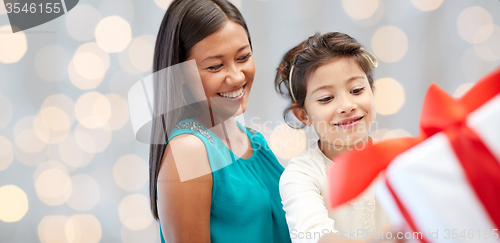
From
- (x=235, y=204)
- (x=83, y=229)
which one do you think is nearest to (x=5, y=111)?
(x=83, y=229)

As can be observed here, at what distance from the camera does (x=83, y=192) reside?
3.74 feet

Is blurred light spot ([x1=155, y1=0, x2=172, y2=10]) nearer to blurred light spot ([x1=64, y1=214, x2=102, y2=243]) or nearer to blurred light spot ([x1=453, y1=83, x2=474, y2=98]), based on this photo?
blurred light spot ([x1=64, y1=214, x2=102, y2=243])

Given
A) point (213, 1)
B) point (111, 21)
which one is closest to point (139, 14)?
point (111, 21)

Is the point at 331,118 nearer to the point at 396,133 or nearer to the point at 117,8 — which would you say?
the point at 396,133

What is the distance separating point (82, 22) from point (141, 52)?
0.20m

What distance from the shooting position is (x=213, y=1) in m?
0.85

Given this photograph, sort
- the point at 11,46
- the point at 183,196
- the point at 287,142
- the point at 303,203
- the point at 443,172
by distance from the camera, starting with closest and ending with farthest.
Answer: the point at 443,172 → the point at 303,203 → the point at 183,196 → the point at 11,46 → the point at 287,142

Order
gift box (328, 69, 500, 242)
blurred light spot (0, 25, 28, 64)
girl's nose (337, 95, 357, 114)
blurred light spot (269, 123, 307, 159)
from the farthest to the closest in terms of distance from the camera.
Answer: blurred light spot (269, 123, 307, 159) < blurred light spot (0, 25, 28, 64) < girl's nose (337, 95, 357, 114) < gift box (328, 69, 500, 242)

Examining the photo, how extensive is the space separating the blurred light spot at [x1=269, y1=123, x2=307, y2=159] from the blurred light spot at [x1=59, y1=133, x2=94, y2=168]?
628mm

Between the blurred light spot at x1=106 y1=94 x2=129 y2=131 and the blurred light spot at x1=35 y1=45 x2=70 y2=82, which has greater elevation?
the blurred light spot at x1=35 y1=45 x2=70 y2=82

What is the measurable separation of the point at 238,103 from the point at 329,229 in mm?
401

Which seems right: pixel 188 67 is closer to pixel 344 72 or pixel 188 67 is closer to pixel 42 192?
pixel 344 72

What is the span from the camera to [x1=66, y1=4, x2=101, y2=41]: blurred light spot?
3.57ft

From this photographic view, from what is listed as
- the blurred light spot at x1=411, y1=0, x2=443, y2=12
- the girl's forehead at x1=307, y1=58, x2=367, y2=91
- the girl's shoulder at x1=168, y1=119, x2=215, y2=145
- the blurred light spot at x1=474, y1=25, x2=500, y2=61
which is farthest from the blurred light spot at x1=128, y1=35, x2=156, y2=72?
the blurred light spot at x1=474, y1=25, x2=500, y2=61
